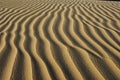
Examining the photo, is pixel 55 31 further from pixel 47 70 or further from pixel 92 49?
pixel 47 70

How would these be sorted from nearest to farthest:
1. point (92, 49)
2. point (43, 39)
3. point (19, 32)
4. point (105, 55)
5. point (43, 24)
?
point (105, 55), point (92, 49), point (43, 39), point (19, 32), point (43, 24)

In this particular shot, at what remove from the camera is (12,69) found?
310 centimetres

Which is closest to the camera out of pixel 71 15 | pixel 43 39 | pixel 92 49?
pixel 92 49

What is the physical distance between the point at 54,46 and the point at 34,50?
1.13 feet

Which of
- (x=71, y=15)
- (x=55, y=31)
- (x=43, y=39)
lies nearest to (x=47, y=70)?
(x=43, y=39)

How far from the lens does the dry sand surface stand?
3.01 metres

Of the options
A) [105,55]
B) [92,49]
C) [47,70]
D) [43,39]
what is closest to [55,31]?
[43,39]

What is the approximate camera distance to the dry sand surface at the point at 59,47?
3012 millimetres

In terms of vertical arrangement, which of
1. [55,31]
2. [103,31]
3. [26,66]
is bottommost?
[103,31]

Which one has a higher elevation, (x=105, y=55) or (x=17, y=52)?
(x=17, y=52)

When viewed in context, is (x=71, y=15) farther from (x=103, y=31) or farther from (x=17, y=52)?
(x=17, y=52)

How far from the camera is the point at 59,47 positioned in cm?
390

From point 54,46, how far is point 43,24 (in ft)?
5.00

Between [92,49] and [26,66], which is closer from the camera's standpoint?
[26,66]
